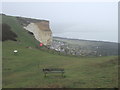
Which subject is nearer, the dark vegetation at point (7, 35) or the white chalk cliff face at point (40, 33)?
the dark vegetation at point (7, 35)

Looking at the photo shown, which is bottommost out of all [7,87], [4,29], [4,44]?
[7,87]

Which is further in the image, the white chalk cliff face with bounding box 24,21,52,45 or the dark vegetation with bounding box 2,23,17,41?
the white chalk cliff face with bounding box 24,21,52,45

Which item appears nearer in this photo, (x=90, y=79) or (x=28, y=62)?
(x=90, y=79)

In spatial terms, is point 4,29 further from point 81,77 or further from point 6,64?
point 81,77

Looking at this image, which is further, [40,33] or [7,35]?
[40,33]

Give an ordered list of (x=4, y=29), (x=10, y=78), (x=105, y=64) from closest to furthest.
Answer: (x=10, y=78)
(x=105, y=64)
(x=4, y=29)

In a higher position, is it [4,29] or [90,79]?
[4,29]

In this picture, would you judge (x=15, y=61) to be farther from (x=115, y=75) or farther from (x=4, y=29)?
(x=4, y=29)

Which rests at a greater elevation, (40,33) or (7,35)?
(40,33)

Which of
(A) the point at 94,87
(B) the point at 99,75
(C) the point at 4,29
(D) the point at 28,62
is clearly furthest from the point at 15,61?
(C) the point at 4,29

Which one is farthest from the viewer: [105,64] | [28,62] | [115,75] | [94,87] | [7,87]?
[28,62]
